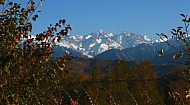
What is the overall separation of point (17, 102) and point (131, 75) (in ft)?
171

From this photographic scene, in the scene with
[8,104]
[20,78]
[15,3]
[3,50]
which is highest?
[15,3]

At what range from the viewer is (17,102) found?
7332 millimetres

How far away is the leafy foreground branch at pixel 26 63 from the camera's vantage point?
7496 mm

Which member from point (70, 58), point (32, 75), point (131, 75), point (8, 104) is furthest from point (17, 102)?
point (131, 75)

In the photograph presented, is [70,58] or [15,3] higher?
Answer: [15,3]

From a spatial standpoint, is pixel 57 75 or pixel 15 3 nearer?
pixel 57 75

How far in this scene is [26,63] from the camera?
818 centimetres

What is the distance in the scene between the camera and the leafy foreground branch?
750 cm

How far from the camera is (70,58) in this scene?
31.3 ft

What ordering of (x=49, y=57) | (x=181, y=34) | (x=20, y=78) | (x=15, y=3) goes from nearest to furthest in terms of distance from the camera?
(x=181, y=34) < (x=20, y=78) < (x=49, y=57) < (x=15, y=3)

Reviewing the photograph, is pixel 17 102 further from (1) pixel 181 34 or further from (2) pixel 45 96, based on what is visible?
(1) pixel 181 34

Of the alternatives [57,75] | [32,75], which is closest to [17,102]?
[32,75]

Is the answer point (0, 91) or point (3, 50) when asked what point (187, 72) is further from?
point (3, 50)

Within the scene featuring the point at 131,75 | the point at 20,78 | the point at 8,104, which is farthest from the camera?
the point at 131,75
